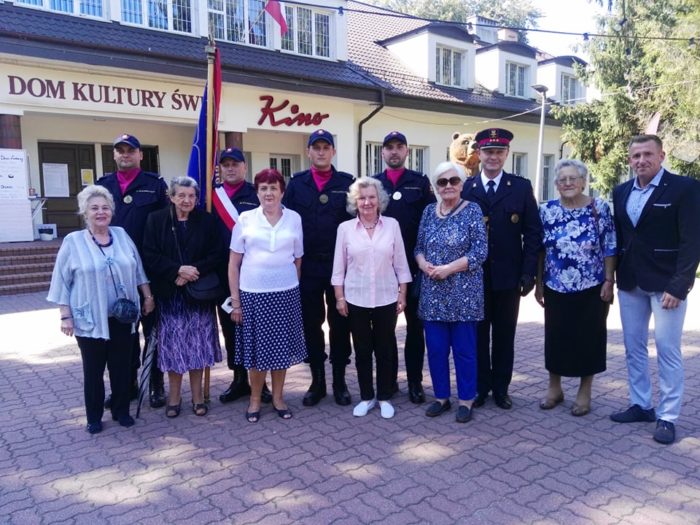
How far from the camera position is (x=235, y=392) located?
478cm

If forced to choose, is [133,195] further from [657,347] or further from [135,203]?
[657,347]

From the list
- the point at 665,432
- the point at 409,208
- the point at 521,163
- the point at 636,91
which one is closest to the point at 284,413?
the point at 409,208

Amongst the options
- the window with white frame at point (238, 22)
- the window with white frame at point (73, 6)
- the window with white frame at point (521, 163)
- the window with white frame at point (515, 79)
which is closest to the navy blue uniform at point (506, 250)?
the window with white frame at point (73, 6)

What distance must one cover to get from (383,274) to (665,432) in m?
2.21

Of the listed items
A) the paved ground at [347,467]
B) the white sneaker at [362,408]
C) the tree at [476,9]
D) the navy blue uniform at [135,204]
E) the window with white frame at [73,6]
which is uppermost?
the tree at [476,9]

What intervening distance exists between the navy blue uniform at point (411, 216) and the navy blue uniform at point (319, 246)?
0.39 meters

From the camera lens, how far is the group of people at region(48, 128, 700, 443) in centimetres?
393

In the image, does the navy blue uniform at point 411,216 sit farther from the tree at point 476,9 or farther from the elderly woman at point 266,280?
the tree at point 476,9

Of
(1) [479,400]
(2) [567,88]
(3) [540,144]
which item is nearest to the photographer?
(1) [479,400]

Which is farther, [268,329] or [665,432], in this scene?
[268,329]

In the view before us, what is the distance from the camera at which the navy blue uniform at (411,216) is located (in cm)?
458

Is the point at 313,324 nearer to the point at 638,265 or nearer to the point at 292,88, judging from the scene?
the point at 638,265

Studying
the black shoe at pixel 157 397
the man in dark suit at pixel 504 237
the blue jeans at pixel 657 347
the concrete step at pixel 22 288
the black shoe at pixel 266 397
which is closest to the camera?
the blue jeans at pixel 657 347

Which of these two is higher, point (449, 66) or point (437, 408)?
point (449, 66)
